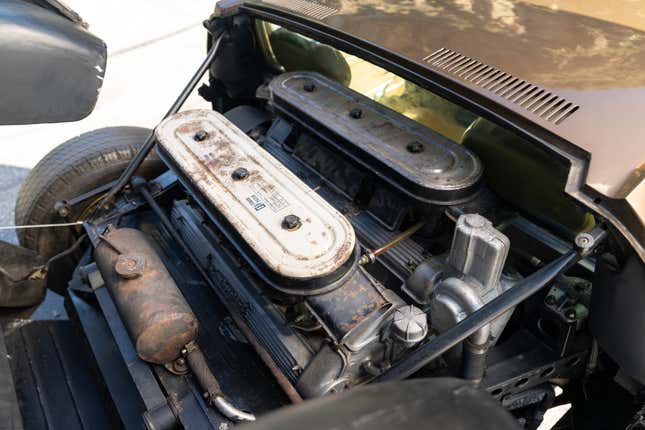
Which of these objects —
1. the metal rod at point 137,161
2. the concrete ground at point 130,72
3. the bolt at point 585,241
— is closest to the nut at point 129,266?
the metal rod at point 137,161

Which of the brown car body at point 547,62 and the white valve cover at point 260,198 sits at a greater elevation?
the brown car body at point 547,62

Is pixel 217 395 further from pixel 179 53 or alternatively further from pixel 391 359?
pixel 179 53

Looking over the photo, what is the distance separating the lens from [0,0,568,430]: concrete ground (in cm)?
347

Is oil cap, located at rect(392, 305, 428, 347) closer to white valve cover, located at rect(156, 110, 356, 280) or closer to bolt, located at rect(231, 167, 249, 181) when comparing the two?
white valve cover, located at rect(156, 110, 356, 280)

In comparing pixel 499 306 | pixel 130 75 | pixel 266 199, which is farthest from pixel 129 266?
pixel 130 75

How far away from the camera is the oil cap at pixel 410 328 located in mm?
1283

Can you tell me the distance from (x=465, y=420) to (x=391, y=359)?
0.63 m

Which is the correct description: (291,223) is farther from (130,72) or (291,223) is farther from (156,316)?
(130,72)

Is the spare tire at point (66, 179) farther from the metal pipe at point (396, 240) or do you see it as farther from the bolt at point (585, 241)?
the bolt at point (585, 241)

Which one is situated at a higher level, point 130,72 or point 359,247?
point 359,247

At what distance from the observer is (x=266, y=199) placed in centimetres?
155

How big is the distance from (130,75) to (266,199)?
3392mm

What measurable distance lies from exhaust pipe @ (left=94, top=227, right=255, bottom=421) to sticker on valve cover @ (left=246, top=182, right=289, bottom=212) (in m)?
0.35

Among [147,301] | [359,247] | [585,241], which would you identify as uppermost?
[585,241]
